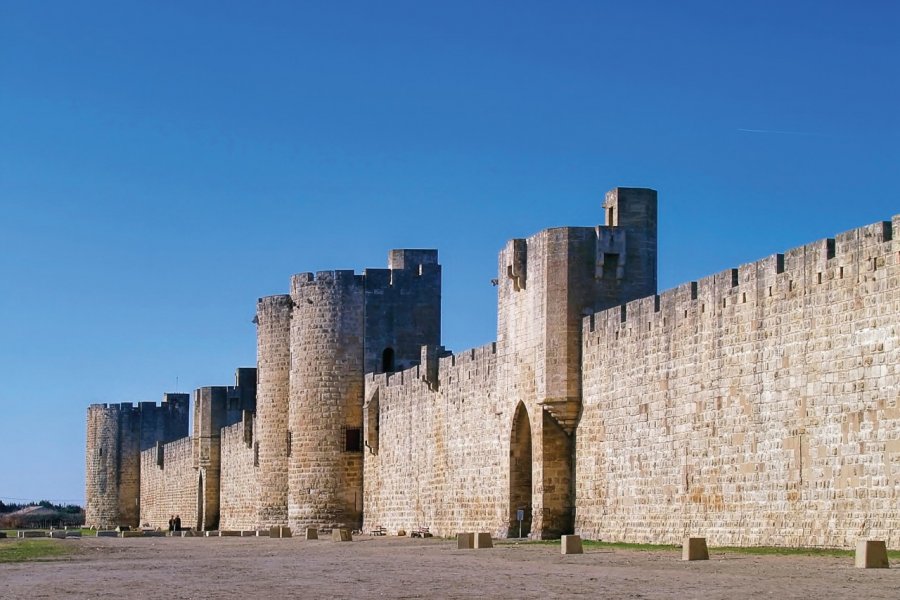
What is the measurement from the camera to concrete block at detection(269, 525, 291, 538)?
34.3 m

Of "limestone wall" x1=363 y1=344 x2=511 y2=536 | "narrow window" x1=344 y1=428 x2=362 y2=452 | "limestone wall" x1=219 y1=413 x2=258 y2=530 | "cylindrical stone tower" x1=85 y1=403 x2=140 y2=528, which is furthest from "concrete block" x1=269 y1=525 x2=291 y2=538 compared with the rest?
"cylindrical stone tower" x1=85 y1=403 x2=140 y2=528

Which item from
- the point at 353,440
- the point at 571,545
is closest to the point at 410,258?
the point at 353,440

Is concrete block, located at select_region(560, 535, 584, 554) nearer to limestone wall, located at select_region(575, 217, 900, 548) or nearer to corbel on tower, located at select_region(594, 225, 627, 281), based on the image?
limestone wall, located at select_region(575, 217, 900, 548)

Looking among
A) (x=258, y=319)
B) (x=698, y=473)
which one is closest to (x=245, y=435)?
(x=258, y=319)

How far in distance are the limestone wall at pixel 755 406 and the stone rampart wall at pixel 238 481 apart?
1884cm

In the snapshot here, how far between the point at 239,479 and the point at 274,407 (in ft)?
23.2

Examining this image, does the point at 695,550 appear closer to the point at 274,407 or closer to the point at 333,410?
the point at 333,410

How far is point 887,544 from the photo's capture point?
16859 mm

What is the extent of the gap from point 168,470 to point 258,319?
742 inches

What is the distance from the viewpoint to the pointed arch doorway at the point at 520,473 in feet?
90.7

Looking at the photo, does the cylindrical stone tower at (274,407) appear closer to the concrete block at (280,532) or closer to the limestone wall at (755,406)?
the concrete block at (280,532)

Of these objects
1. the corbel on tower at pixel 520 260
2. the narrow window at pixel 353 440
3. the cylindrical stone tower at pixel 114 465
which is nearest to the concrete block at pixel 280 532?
the narrow window at pixel 353 440

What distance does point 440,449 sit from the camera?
3209 cm

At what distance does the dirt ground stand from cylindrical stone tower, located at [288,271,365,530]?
47.1ft
